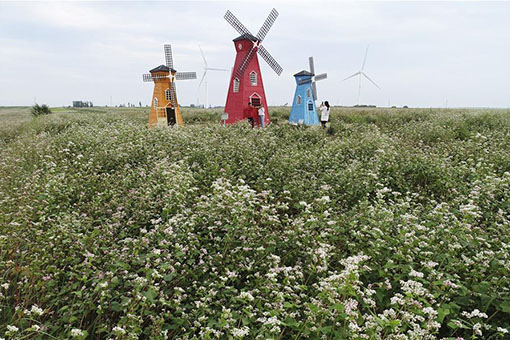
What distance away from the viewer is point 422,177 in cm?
808

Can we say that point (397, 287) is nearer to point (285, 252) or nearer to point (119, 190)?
point (285, 252)

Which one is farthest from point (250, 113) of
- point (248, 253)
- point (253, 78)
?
point (248, 253)

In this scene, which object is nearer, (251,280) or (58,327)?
(58,327)

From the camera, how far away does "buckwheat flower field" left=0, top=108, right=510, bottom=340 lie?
10.2 feet

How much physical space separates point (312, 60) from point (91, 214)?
92.4 feet

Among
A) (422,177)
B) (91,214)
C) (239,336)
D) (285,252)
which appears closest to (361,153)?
(422,177)

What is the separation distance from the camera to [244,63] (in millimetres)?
21562

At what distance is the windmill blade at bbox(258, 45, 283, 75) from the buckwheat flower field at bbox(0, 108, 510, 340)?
15381mm

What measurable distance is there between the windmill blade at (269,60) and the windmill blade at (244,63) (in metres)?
0.93

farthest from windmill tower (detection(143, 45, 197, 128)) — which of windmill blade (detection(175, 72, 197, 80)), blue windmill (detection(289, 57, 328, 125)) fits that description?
blue windmill (detection(289, 57, 328, 125))

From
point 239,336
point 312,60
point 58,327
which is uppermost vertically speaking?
point 312,60

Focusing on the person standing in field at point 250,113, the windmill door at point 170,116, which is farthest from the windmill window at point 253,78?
the windmill door at point 170,116

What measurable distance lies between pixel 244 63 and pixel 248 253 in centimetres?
1914

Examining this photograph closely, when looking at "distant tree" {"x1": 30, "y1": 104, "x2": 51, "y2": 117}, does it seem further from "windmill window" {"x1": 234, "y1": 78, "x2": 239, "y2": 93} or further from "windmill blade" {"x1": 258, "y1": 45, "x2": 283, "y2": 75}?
"windmill blade" {"x1": 258, "y1": 45, "x2": 283, "y2": 75}
